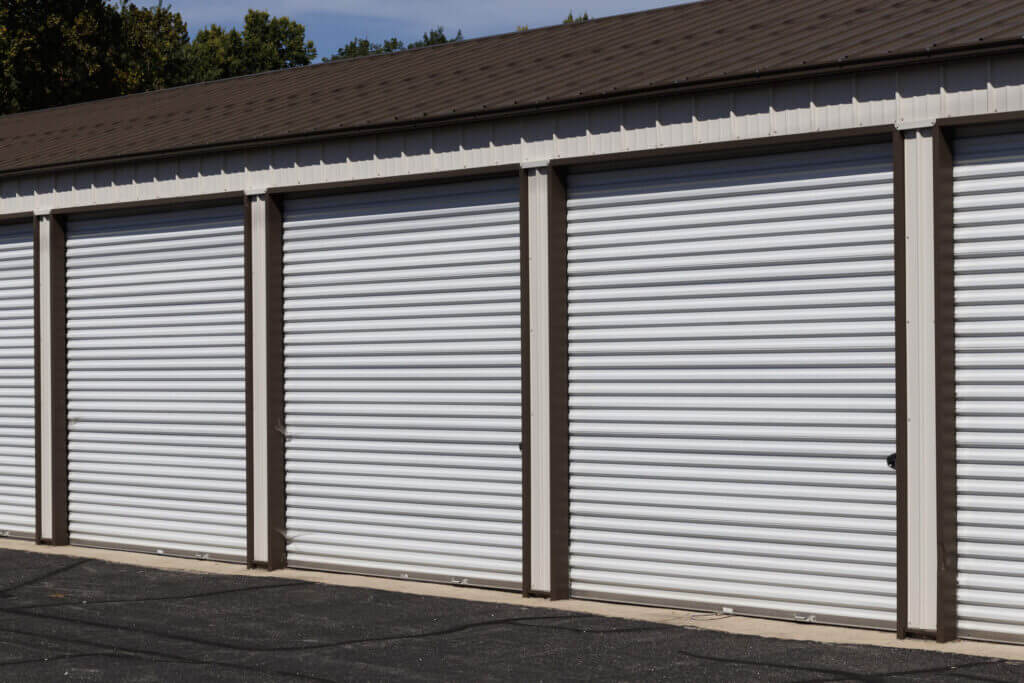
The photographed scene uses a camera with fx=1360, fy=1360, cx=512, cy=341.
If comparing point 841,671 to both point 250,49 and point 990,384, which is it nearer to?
point 990,384

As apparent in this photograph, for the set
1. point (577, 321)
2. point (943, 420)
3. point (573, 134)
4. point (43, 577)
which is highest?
point (573, 134)

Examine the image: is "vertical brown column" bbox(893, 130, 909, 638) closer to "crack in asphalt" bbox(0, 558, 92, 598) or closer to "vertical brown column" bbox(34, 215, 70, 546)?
"crack in asphalt" bbox(0, 558, 92, 598)

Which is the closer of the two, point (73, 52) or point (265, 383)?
point (265, 383)

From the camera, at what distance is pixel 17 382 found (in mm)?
16969

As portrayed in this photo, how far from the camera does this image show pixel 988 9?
11008 millimetres

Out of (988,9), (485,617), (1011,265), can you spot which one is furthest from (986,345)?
(485,617)

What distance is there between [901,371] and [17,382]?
11.3 meters

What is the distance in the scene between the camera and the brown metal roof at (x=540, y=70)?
10992mm

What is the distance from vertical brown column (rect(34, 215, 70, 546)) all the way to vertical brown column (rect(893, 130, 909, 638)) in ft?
34.1

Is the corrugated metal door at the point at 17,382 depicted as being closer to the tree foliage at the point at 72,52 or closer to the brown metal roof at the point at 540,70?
the brown metal roof at the point at 540,70

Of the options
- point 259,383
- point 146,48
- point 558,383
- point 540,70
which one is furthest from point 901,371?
point 146,48

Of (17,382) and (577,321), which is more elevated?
(577,321)

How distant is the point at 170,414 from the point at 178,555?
1.63 metres

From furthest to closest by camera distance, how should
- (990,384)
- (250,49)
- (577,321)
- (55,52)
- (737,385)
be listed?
(250,49)
(55,52)
(577,321)
(737,385)
(990,384)
